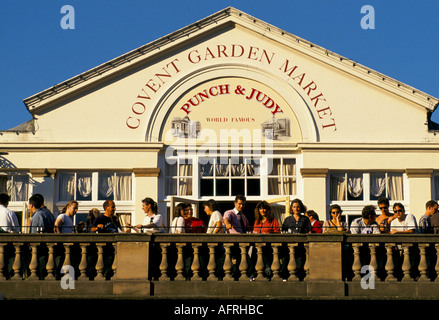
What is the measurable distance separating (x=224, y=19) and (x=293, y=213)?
9541 millimetres

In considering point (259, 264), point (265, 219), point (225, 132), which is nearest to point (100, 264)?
point (259, 264)

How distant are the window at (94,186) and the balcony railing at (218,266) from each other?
8676 mm

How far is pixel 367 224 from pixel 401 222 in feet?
2.06

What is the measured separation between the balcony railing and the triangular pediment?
913 cm

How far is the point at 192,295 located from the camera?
15.2 meters

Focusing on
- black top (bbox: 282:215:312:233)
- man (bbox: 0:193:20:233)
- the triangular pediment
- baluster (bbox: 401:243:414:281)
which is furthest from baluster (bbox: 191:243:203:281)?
the triangular pediment

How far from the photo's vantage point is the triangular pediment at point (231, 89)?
24562 mm

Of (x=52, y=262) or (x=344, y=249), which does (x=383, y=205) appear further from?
(x=52, y=262)

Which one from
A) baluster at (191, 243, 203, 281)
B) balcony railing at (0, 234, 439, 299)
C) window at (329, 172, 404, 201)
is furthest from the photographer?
window at (329, 172, 404, 201)

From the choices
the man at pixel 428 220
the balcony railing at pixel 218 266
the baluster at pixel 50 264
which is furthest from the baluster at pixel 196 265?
the man at pixel 428 220

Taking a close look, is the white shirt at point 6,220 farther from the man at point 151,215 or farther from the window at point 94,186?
the window at point 94,186

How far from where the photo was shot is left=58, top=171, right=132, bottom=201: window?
24.4 m

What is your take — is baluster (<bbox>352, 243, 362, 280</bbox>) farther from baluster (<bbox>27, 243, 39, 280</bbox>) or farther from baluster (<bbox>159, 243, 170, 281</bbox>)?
baluster (<bbox>27, 243, 39, 280</bbox>)
